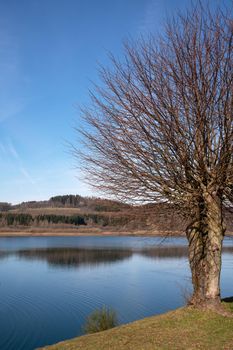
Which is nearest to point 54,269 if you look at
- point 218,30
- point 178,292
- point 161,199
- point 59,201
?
point 178,292

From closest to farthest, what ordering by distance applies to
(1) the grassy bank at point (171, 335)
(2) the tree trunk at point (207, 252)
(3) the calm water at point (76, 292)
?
(1) the grassy bank at point (171, 335)
(2) the tree trunk at point (207, 252)
(3) the calm water at point (76, 292)

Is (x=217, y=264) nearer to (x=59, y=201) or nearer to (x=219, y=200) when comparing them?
(x=219, y=200)

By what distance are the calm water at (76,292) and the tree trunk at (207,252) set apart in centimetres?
169

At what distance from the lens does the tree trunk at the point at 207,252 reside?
9312 mm

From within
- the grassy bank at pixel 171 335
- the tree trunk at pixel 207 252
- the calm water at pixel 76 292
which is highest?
the tree trunk at pixel 207 252

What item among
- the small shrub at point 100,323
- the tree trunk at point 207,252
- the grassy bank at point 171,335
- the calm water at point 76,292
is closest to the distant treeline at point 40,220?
the calm water at point 76,292

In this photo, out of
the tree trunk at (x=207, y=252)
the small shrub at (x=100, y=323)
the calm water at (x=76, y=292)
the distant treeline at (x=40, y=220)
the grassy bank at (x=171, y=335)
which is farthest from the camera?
the distant treeline at (x=40, y=220)

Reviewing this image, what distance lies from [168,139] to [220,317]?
4056 mm

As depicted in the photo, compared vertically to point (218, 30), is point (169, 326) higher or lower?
lower

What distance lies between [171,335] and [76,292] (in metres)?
16.0

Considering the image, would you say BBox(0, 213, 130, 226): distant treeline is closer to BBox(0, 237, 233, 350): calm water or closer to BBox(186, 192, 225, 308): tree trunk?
BBox(0, 237, 233, 350): calm water

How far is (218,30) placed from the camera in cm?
914

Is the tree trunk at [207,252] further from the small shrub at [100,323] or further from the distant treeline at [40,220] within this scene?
the distant treeline at [40,220]

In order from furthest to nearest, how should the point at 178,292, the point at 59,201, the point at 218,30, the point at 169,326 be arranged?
the point at 59,201 < the point at 178,292 < the point at 218,30 < the point at 169,326
